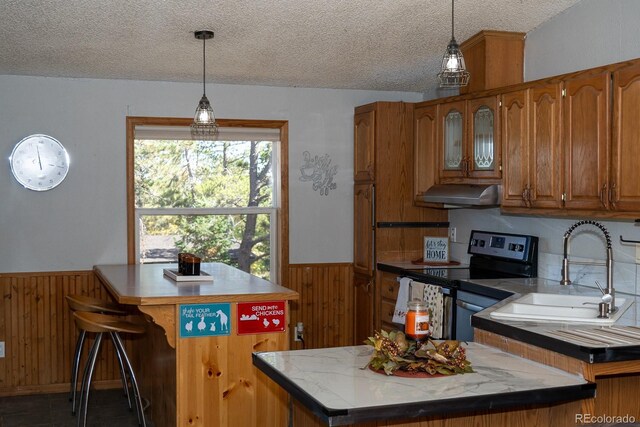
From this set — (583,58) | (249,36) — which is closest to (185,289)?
(249,36)

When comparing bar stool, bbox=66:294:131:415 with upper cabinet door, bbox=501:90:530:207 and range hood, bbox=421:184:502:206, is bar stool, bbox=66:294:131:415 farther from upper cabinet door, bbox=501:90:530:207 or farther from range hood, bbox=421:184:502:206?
upper cabinet door, bbox=501:90:530:207

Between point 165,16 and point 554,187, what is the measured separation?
243cm

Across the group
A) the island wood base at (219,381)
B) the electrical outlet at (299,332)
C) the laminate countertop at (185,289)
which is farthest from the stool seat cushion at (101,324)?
the electrical outlet at (299,332)

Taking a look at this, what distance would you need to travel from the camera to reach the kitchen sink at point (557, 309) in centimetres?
313

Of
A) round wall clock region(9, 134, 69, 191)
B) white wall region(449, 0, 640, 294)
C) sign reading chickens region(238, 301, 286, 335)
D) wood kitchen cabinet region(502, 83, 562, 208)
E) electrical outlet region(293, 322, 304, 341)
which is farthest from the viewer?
electrical outlet region(293, 322, 304, 341)

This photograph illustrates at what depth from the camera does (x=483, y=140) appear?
4.98 m

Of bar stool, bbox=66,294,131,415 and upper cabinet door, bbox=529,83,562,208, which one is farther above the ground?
upper cabinet door, bbox=529,83,562,208

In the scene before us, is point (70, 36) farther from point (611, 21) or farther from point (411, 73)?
point (611, 21)

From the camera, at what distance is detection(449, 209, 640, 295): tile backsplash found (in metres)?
4.21

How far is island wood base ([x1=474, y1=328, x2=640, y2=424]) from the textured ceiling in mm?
2334

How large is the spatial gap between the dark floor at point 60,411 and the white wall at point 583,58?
9.24 feet

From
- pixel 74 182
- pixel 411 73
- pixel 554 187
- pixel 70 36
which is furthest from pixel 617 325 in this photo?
pixel 74 182

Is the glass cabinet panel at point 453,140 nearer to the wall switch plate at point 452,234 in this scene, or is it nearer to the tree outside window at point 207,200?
the wall switch plate at point 452,234

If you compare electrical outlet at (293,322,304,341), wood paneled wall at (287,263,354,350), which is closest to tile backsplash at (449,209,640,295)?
wood paneled wall at (287,263,354,350)
